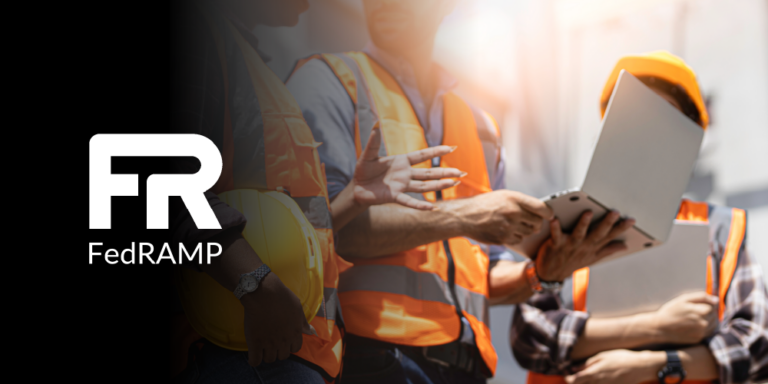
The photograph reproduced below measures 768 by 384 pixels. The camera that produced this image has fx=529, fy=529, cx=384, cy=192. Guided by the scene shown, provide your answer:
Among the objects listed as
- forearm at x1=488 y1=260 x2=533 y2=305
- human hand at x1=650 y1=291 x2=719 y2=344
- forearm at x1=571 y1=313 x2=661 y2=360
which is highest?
forearm at x1=488 y1=260 x2=533 y2=305

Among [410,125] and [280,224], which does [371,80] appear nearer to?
[410,125]

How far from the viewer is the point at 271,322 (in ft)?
2.81

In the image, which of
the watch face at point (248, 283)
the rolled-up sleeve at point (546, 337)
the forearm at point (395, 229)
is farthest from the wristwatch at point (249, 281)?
the rolled-up sleeve at point (546, 337)

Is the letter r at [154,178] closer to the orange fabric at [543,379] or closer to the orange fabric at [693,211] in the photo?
the orange fabric at [543,379]

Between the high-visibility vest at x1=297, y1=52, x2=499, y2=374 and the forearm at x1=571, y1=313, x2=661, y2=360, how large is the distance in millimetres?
318

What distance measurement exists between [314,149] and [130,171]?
0.32m

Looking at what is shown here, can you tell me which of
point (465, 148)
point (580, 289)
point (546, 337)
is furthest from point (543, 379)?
point (465, 148)

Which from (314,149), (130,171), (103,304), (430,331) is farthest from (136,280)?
(430,331)

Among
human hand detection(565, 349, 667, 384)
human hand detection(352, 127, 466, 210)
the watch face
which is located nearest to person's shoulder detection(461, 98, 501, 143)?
human hand detection(352, 127, 466, 210)

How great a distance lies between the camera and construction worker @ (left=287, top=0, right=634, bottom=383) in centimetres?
107

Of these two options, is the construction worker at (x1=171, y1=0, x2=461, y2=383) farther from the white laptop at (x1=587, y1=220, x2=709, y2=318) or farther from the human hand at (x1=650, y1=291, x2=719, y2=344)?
the human hand at (x1=650, y1=291, x2=719, y2=344)

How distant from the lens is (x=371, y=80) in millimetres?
1193

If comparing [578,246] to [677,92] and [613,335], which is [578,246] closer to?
[613,335]

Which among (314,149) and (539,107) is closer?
(314,149)
